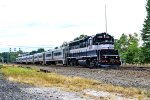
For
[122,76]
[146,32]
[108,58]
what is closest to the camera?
[122,76]

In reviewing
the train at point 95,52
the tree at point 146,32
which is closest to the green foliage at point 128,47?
the tree at point 146,32

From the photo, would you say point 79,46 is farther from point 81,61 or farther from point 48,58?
point 48,58

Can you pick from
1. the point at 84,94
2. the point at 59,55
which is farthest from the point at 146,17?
the point at 84,94

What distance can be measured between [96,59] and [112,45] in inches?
105

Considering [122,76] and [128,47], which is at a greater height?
[128,47]

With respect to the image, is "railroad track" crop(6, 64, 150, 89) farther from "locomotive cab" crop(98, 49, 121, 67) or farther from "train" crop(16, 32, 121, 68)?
"train" crop(16, 32, 121, 68)

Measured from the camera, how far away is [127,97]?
1731 centimetres

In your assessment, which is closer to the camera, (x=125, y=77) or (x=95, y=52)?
(x=125, y=77)

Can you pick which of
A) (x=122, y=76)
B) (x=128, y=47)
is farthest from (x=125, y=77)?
(x=128, y=47)

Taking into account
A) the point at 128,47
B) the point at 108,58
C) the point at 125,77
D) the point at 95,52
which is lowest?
the point at 125,77

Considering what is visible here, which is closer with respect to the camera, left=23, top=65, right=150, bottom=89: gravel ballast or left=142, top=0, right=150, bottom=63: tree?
left=23, top=65, right=150, bottom=89: gravel ballast

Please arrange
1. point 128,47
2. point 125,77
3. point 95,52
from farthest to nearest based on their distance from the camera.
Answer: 1. point 128,47
2. point 95,52
3. point 125,77

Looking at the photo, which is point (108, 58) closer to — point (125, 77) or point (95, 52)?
point (95, 52)

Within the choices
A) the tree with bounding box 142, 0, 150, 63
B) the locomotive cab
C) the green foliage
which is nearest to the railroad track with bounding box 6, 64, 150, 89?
the locomotive cab
